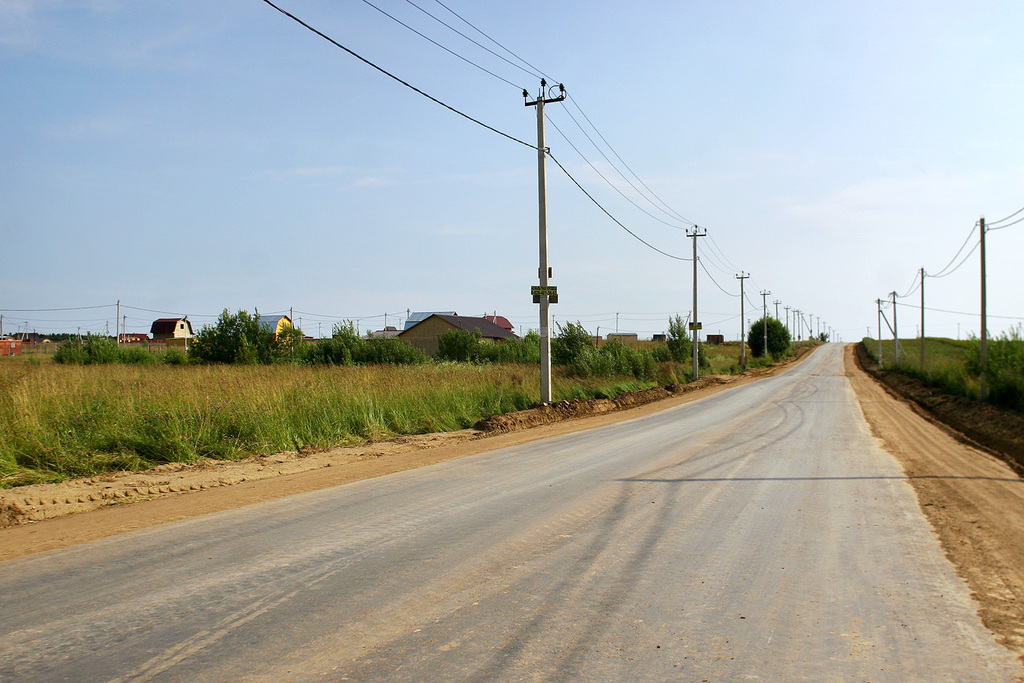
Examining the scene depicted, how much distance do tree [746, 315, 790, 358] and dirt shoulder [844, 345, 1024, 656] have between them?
257ft

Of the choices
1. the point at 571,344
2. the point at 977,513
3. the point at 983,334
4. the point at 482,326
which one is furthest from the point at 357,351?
the point at 977,513

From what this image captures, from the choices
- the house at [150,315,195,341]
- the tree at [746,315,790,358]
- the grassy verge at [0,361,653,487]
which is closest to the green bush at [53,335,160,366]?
the grassy verge at [0,361,653,487]

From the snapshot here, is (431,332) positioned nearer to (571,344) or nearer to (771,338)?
(571,344)

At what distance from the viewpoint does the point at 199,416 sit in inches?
485

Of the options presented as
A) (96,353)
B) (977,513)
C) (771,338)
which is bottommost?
(977,513)

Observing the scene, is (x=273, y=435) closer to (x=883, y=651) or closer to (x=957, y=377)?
(x=883, y=651)

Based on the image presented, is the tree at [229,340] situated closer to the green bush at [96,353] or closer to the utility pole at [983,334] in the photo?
the green bush at [96,353]

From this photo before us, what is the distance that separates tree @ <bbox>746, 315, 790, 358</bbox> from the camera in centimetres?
9131

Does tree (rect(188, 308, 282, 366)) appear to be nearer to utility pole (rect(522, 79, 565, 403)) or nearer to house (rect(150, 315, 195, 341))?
utility pole (rect(522, 79, 565, 403))

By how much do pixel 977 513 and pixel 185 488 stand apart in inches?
388

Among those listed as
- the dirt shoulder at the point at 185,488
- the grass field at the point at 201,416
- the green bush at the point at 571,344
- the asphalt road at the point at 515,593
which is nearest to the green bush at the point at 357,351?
the green bush at the point at 571,344

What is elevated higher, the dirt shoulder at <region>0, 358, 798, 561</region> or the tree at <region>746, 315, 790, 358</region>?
the tree at <region>746, 315, 790, 358</region>

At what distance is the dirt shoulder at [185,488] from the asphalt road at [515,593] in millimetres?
559

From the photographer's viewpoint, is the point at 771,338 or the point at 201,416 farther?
the point at 771,338
